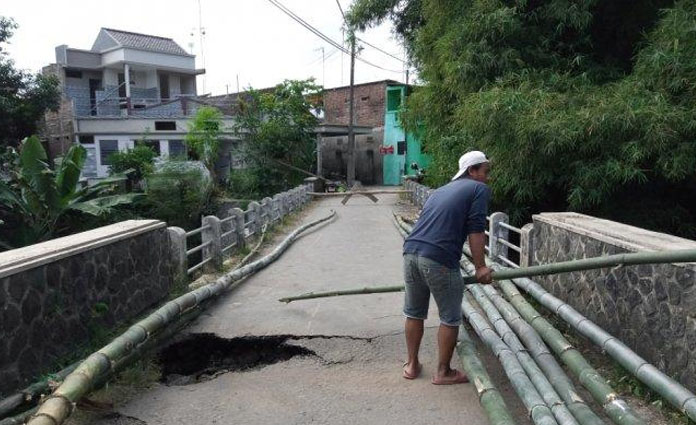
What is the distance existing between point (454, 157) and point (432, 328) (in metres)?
6.23

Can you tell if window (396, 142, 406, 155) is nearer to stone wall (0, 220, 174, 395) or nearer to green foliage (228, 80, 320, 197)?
green foliage (228, 80, 320, 197)

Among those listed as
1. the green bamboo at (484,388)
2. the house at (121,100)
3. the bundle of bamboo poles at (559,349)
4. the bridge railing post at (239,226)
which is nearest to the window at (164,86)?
the house at (121,100)

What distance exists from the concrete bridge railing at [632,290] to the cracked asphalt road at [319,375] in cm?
135

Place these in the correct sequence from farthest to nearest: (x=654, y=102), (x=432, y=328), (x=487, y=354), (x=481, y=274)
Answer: (x=654, y=102), (x=432, y=328), (x=487, y=354), (x=481, y=274)

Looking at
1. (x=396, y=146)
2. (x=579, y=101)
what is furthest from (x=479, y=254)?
(x=396, y=146)

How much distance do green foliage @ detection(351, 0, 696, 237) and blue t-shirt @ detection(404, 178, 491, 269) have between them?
149 inches

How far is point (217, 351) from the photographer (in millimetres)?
5324

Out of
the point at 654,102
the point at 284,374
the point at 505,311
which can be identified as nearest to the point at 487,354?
the point at 505,311

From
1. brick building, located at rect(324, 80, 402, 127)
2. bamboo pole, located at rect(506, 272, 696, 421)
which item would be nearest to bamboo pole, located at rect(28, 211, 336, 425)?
bamboo pole, located at rect(506, 272, 696, 421)

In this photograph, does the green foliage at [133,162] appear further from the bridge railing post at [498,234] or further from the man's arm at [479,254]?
the man's arm at [479,254]

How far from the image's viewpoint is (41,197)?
11539 millimetres

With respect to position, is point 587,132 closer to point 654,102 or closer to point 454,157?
point 654,102

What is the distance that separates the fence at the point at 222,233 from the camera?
700cm

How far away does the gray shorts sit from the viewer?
3.89 meters
